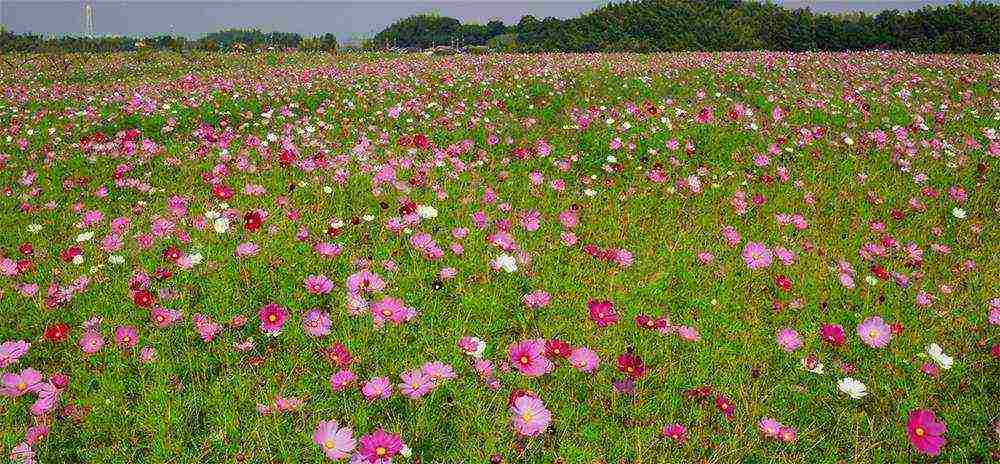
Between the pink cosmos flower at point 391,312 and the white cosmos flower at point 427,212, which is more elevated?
the white cosmos flower at point 427,212

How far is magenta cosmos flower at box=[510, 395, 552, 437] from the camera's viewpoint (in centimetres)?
291

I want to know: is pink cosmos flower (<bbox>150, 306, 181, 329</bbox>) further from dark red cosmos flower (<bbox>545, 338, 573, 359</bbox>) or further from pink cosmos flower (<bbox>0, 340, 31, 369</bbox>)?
dark red cosmos flower (<bbox>545, 338, 573, 359</bbox>)

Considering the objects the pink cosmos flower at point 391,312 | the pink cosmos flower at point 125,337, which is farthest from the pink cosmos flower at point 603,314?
the pink cosmos flower at point 125,337

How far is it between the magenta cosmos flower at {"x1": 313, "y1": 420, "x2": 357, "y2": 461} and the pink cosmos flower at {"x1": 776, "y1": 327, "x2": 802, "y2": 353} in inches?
107

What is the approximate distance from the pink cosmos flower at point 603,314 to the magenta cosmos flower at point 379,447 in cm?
163

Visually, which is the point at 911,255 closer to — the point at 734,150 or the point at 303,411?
the point at 734,150

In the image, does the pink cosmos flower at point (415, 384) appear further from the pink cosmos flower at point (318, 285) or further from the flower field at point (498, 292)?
the pink cosmos flower at point (318, 285)

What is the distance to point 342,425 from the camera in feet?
9.91

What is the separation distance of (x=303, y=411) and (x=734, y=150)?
6295 millimetres

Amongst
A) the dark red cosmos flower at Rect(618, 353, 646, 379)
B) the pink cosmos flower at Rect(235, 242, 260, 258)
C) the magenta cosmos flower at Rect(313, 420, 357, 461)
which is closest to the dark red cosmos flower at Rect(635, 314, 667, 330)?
the dark red cosmos flower at Rect(618, 353, 646, 379)

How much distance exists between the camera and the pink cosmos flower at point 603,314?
3873mm

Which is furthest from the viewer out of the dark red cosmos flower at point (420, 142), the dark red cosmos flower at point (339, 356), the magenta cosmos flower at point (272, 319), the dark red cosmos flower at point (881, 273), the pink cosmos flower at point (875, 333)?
the dark red cosmos flower at point (420, 142)

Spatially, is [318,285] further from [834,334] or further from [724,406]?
[834,334]

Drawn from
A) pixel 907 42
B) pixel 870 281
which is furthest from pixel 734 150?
pixel 907 42
